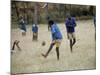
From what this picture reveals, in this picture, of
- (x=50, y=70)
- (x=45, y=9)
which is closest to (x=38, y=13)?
(x=45, y=9)

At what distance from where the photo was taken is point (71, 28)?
2539 mm

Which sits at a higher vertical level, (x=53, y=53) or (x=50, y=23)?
(x=50, y=23)

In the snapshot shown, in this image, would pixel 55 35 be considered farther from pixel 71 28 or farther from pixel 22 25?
pixel 22 25

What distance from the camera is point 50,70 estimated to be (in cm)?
243

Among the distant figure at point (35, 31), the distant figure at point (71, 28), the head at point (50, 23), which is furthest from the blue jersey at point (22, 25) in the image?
the distant figure at point (71, 28)

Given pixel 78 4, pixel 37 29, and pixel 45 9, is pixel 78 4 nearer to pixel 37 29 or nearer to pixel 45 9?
pixel 45 9

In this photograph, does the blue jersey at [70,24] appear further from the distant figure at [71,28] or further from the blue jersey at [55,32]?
the blue jersey at [55,32]

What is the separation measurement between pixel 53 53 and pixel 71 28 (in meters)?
0.38

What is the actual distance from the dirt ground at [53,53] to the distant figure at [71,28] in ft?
0.16

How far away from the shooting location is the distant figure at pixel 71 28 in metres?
2.53

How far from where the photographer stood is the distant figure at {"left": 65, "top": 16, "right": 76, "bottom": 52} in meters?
2.53

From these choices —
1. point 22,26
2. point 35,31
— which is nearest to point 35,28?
point 35,31

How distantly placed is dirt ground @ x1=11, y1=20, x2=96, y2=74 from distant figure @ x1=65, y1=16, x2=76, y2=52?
48mm
